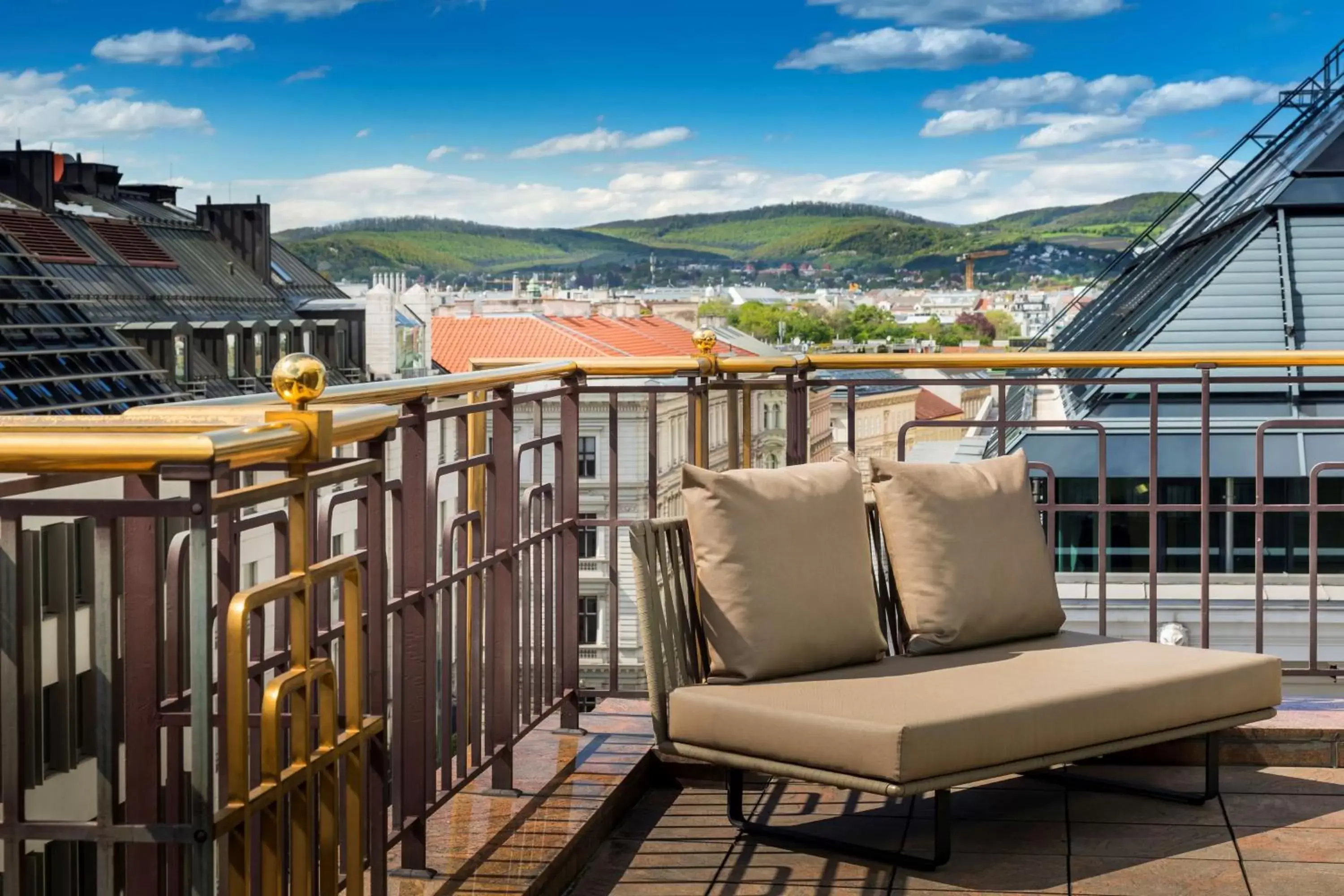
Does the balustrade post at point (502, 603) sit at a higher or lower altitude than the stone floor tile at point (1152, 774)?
higher

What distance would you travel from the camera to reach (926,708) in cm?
268

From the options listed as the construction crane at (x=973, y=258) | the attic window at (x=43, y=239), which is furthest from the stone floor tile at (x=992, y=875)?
the attic window at (x=43, y=239)

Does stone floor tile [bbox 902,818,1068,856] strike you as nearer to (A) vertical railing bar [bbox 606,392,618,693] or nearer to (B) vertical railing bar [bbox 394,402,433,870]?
(A) vertical railing bar [bbox 606,392,618,693]

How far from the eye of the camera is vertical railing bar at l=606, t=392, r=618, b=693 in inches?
135

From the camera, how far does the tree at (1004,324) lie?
32000 mm

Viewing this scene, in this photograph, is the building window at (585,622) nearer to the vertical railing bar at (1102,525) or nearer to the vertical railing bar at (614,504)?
the vertical railing bar at (614,504)

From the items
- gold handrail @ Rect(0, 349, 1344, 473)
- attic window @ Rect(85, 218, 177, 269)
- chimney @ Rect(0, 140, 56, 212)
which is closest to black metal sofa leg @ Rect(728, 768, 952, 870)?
gold handrail @ Rect(0, 349, 1344, 473)

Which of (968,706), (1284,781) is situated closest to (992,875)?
(968,706)

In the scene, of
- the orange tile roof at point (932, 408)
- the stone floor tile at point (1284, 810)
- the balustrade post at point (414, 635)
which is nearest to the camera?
the balustrade post at point (414, 635)

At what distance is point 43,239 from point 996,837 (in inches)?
1840

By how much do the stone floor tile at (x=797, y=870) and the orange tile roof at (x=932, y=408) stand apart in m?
1.26

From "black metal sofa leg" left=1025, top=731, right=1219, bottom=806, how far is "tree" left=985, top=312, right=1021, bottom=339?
28324 millimetres

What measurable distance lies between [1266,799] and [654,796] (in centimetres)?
127

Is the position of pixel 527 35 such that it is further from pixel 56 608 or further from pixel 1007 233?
pixel 56 608
